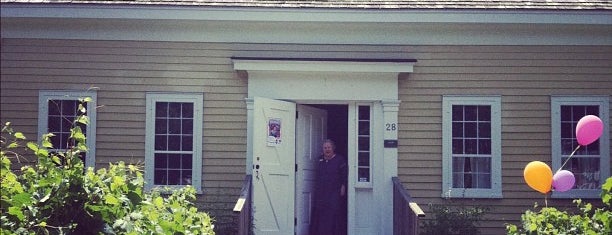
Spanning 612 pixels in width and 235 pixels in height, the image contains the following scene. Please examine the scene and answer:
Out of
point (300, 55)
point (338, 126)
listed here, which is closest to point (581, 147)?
point (338, 126)

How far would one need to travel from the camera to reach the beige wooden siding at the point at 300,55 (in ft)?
35.7

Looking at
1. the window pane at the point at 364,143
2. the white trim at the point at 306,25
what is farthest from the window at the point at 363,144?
the white trim at the point at 306,25

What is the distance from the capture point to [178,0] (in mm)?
10883

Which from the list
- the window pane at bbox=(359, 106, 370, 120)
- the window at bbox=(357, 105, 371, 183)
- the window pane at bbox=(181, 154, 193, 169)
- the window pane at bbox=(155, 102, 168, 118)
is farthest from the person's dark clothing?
the window pane at bbox=(155, 102, 168, 118)

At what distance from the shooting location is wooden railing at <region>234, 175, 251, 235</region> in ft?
28.0

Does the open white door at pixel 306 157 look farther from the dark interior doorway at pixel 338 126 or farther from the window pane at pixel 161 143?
the window pane at pixel 161 143

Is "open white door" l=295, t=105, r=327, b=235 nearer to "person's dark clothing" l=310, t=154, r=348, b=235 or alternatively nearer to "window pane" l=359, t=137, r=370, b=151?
"person's dark clothing" l=310, t=154, r=348, b=235

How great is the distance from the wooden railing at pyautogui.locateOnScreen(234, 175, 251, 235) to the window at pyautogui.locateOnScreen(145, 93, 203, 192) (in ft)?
3.07

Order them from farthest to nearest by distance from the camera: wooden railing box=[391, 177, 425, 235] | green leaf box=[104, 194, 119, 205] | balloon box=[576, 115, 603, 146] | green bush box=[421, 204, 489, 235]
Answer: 1. green bush box=[421, 204, 489, 235]
2. balloon box=[576, 115, 603, 146]
3. wooden railing box=[391, 177, 425, 235]
4. green leaf box=[104, 194, 119, 205]

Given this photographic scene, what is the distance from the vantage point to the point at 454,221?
9984 millimetres

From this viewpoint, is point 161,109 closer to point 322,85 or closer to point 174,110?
point 174,110

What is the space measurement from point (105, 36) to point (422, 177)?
5013mm

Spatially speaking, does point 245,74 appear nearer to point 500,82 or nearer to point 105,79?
point 105,79

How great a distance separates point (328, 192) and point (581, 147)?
3.76 metres
